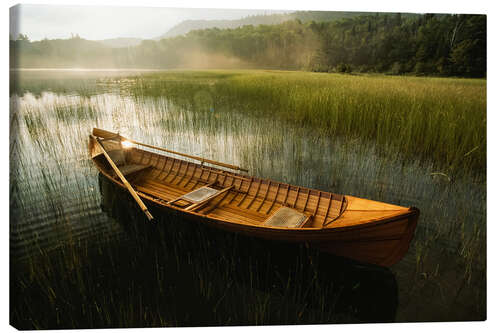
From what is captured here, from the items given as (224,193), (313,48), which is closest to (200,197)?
(224,193)

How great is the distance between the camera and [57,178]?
4.24m

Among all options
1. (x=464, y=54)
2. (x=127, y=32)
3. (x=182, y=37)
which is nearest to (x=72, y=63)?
(x=127, y=32)

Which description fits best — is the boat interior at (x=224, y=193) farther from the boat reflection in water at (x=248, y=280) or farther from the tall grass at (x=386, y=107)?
the tall grass at (x=386, y=107)

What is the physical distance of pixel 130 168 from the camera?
4.59 meters

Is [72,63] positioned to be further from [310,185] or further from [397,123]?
[397,123]

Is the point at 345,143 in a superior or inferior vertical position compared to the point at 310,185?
superior

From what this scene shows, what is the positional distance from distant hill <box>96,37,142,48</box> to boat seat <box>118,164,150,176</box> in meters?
2.15

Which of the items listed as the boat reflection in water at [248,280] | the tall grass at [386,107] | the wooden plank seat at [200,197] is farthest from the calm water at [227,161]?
the wooden plank seat at [200,197]

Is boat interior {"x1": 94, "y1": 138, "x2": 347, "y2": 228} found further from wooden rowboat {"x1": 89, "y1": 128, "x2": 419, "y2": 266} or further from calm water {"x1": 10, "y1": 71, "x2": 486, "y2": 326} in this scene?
calm water {"x1": 10, "y1": 71, "x2": 486, "y2": 326}

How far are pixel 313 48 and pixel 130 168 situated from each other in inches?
147

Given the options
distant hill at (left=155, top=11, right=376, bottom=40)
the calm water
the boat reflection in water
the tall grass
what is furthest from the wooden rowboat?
distant hill at (left=155, top=11, right=376, bottom=40)

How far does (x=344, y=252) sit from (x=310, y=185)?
195 centimetres

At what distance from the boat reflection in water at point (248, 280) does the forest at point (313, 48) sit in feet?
7.76

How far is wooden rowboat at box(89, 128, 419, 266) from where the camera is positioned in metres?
2.33
